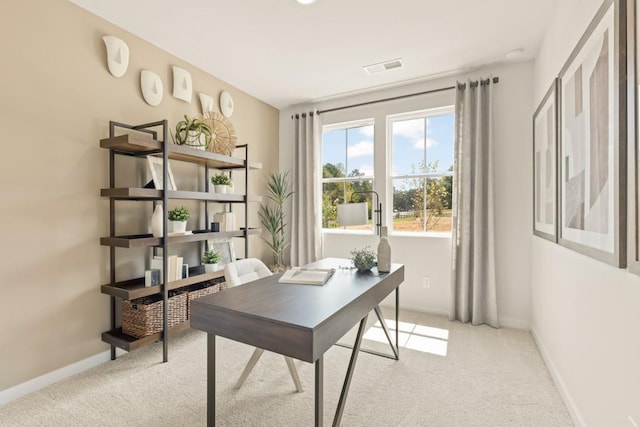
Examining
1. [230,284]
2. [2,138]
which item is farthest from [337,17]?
[2,138]

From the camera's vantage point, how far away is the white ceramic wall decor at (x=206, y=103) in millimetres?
Answer: 3316

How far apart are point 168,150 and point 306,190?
80.4 inches

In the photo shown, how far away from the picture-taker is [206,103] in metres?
3.35

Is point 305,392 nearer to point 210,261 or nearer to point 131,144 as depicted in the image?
point 210,261

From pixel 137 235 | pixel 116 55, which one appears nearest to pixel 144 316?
pixel 137 235

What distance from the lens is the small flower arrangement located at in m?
3.04

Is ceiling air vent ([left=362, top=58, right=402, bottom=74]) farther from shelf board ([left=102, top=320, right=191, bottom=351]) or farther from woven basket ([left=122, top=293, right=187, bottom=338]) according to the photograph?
shelf board ([left=102, top=320, right=191, bottom=351])

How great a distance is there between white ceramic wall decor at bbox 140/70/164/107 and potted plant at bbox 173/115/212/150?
0.91 ft

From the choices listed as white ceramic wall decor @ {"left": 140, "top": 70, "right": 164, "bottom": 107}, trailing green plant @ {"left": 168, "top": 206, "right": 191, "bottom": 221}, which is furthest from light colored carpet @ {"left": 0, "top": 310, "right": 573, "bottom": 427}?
white ceramic wall decor @ {"left": 140, "top": 70, "right": 164, "bottom": 107}

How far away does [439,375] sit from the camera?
7.47ft

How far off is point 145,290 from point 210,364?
A: 1132 mm

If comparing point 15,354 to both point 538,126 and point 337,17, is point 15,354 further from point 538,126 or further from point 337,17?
point 538,126

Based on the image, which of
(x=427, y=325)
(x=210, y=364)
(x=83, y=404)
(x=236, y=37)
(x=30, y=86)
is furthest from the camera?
(x=427, y=325)

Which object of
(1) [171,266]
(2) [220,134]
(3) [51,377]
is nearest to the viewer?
(3) [51,377]
